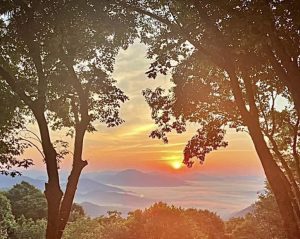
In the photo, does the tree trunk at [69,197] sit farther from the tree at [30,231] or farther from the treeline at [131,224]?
the tree at [30,231]

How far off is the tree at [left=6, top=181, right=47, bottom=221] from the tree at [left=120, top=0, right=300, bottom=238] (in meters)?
63.6

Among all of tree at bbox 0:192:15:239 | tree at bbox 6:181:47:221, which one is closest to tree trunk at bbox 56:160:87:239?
tree at bbox 0:192:15:239

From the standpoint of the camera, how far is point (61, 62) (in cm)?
1419

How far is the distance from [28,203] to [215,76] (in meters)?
68.1

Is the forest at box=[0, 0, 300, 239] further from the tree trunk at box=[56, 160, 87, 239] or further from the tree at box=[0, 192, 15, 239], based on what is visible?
the tree at box=[0, 192, 15, 239]

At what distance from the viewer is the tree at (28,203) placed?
76625 millimetres

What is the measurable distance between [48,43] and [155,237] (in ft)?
176

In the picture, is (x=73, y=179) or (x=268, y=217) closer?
(x=73, y=179)

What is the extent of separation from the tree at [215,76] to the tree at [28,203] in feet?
209

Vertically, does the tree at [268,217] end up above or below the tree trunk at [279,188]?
below

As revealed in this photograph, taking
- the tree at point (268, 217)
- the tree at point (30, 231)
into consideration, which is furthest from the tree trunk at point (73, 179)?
the tree at point (30, 231)

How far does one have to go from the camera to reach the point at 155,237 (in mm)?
62469

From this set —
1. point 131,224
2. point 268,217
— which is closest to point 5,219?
point 131,224

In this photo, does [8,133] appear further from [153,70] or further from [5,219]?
[5,219]
